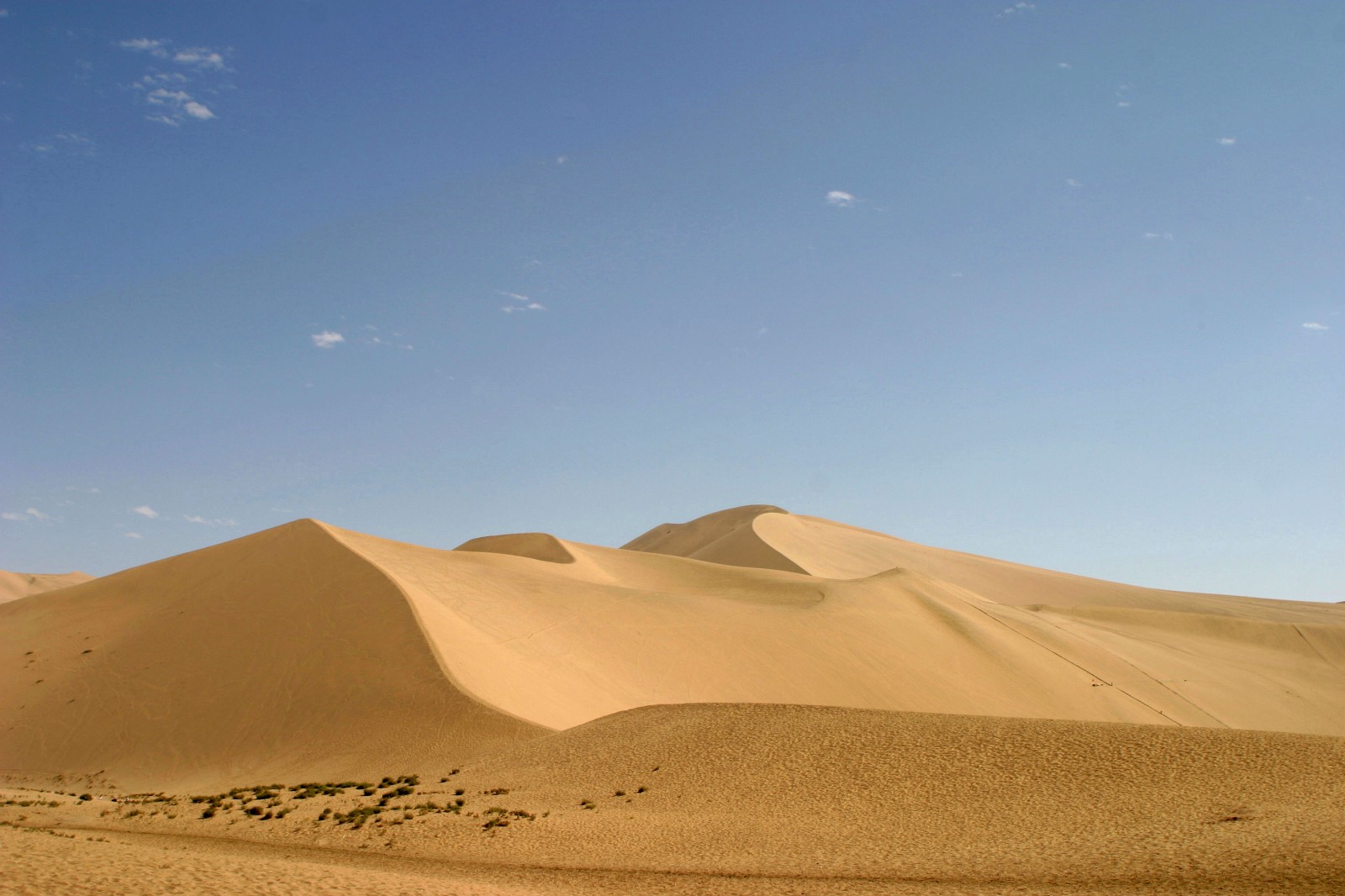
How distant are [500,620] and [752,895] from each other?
22.4 meters

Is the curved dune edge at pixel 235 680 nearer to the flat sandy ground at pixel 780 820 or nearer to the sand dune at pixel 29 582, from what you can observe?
the flat sandy ground at pixel 780 820

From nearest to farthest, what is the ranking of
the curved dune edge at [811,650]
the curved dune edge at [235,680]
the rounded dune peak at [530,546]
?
the curved dune edge at [235,680], the curved dune edge at [811,650], the rounded dune peak at [530,546]

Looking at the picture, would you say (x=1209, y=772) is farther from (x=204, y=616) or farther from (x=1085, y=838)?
(x=204, y=616)

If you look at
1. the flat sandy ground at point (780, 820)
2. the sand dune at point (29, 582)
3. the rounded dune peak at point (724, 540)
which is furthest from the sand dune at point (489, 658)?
the sand dune at point (29, 582)

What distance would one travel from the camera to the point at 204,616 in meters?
31.7

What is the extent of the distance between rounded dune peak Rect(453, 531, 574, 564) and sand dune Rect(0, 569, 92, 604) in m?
83.1

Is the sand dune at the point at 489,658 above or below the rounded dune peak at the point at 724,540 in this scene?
below

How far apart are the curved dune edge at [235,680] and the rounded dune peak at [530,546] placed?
18031mm

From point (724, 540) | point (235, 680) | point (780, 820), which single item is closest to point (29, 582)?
point (724, 540)

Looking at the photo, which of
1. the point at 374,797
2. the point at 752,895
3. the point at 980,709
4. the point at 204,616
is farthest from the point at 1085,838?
the point at 204,616

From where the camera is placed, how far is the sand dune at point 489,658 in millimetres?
24922

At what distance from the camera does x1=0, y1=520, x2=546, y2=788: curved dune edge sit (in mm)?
23609

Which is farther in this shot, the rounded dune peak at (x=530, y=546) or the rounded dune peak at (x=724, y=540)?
the rounded dune peak at (x=724, y=540)

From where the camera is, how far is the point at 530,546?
5594 cm
